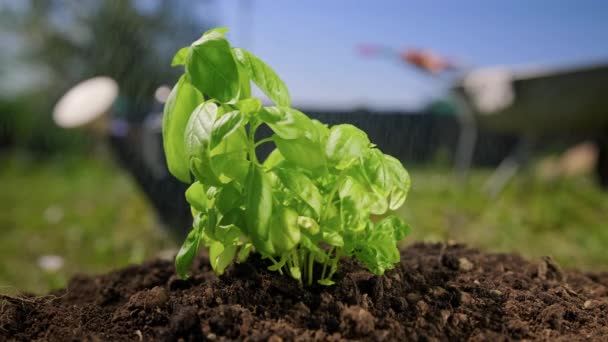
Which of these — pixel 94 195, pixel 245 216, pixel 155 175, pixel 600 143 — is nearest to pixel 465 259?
pixel 245 216

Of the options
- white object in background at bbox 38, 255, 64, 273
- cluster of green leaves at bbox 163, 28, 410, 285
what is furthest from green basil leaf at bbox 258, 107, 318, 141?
white object in background at bbox 38, 255, 64, 273

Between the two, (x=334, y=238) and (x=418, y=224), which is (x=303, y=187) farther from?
(x=418, y=224)

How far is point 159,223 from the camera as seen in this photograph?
246 centimetres

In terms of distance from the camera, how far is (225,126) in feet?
2.13

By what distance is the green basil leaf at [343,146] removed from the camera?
27.1 inches

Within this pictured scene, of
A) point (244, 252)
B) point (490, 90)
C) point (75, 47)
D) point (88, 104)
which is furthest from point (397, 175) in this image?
point (75, 47)

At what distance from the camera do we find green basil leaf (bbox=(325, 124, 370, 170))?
688mm

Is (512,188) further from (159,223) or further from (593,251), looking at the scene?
(159,223)

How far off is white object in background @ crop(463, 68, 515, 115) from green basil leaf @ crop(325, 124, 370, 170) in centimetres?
312

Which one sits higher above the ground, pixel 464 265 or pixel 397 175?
pixel 397 175

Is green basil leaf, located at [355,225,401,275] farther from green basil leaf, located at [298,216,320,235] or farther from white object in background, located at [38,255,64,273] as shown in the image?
white object in background, located at [38,255,64,273]

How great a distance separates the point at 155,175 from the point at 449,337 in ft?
6.32

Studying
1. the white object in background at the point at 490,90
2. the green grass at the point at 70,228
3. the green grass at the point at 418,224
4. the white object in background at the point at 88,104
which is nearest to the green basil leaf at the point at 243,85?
the green grass at the point at 70,228

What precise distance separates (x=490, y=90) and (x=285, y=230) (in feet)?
10.5
